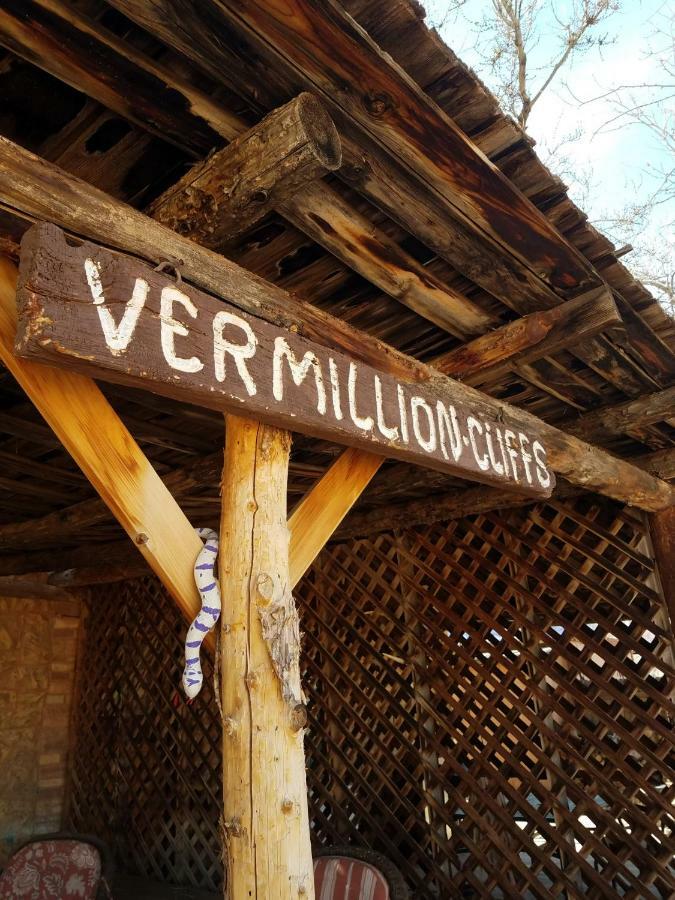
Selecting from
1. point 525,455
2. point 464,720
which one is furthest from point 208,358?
point 464,720

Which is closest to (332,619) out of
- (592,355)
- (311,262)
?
(592,355)

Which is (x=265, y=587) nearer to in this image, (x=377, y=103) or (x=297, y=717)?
(x=297, y=717)

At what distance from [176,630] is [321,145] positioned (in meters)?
3.46

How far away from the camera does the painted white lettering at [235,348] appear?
0.89m

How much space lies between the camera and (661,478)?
2445 millimetres

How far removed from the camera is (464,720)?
118 inches

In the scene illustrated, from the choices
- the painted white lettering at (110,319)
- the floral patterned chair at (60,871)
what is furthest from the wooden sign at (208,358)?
the floral patterned chair at (60,871)

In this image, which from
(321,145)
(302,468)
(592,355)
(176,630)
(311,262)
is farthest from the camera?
(176,630)

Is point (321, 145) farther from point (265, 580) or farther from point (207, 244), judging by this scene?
point (265, 580)

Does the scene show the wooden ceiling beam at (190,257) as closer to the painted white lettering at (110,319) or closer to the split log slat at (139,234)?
the split log slat at (139,234)

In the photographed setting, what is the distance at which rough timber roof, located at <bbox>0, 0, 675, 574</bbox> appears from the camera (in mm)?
888

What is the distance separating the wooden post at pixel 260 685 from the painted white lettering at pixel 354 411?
0.42ft

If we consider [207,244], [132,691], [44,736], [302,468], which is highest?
[207,244]

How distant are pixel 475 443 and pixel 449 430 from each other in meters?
0.10
